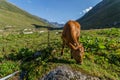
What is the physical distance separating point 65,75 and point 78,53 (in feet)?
5.23

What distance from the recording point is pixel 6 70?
20.2 meters

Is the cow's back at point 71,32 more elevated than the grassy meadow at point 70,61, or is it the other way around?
the cow's back at point 71,32

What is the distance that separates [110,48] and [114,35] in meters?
6.87

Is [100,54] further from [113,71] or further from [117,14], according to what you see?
[117,14]

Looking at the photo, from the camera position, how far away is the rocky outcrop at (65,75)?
17156mm

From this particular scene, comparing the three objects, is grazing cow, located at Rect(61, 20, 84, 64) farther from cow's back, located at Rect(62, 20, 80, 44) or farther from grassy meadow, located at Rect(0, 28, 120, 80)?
grassy meadow, located at Rect(0, 28, 120, 80)

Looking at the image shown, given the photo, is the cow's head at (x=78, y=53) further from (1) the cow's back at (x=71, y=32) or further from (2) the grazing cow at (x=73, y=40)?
(1) the cow's back at (x=71, y=32)

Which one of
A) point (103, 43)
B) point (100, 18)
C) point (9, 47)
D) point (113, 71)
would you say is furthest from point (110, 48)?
point (100, 18)

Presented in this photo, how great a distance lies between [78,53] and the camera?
58.0 feet

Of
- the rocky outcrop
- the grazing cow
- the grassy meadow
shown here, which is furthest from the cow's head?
the rocky outcrop

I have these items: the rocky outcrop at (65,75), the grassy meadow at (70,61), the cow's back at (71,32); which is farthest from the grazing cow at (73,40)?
the rocky outcrop at (65,75)

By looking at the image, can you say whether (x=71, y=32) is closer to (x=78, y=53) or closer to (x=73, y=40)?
(x=73, y=40)

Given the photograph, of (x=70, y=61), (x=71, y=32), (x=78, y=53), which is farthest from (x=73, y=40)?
(x=70, y=61)

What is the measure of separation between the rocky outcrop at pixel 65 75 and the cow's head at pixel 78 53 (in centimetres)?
82
